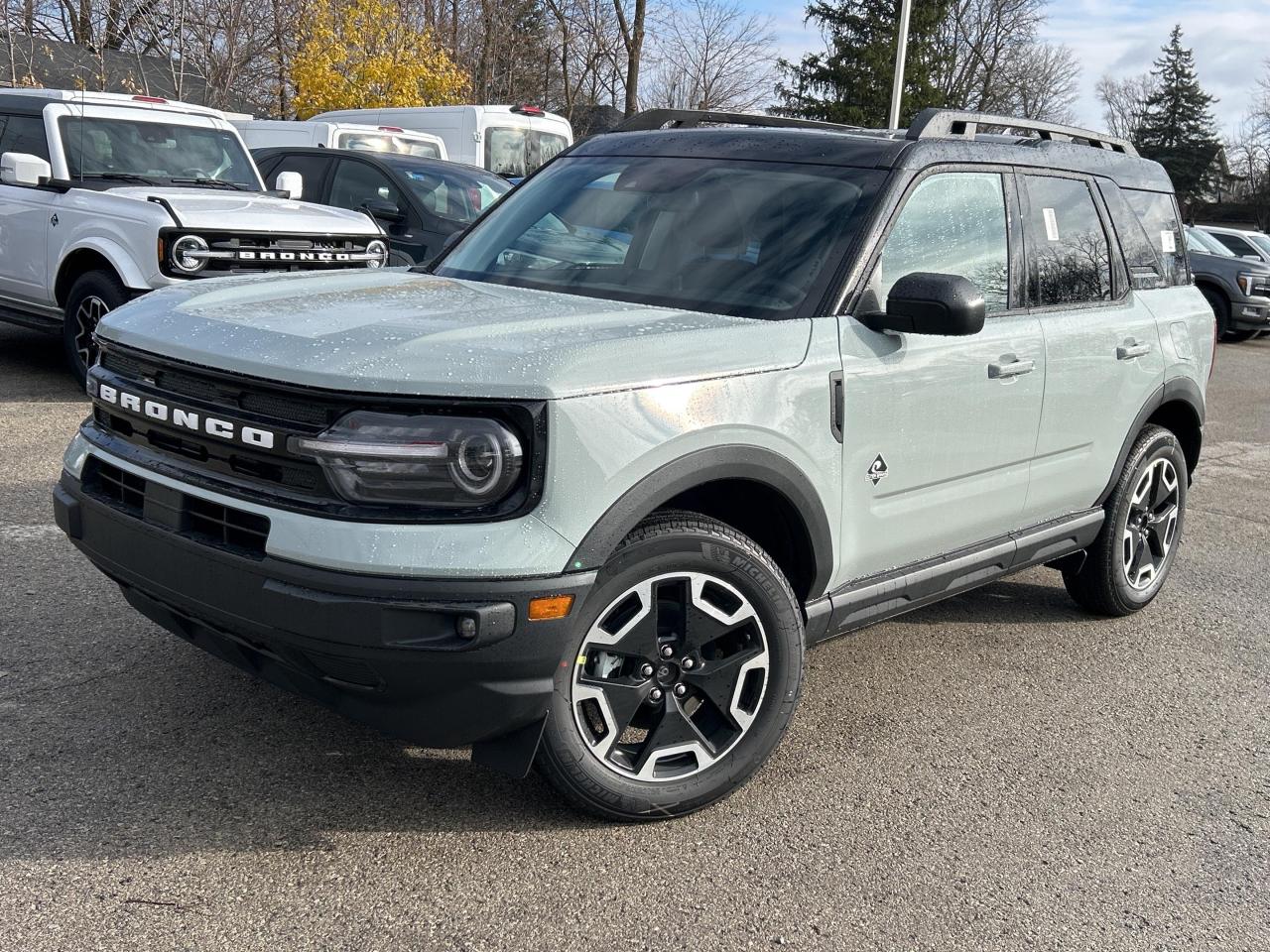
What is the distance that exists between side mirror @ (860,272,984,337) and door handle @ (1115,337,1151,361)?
143cm

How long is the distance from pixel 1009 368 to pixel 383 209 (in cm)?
806

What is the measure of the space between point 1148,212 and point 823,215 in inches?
83.1

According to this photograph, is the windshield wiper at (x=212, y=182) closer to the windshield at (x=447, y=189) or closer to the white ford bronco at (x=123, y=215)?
the white ford bronco at (x=123, y=215)

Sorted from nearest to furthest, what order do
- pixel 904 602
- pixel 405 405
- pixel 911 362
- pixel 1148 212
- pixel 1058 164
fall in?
pixel 405 405
pixel 911 362
pixel 904 602
pixel 1058 164
pixel 1148 212

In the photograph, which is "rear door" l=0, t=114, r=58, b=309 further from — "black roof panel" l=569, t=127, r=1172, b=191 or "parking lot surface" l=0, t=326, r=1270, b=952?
"black roof panel" l=569, t=127, r=1172, b=191

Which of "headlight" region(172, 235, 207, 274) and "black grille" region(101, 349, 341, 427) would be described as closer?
"black grille" region(101, 349, 341, 427)

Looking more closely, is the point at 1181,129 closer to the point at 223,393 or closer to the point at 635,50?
the point at 635,50

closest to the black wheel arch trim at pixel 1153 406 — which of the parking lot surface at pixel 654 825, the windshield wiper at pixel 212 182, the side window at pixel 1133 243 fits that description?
the side window at pixel 1133 243

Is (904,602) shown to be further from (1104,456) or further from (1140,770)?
(1104,456)

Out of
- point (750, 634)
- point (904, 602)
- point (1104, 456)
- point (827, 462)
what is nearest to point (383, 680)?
point (750, 634)

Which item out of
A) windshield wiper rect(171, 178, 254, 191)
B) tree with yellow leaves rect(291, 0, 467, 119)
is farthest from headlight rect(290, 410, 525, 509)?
tree with yellow leaves rect(291, 0, 467, 119)

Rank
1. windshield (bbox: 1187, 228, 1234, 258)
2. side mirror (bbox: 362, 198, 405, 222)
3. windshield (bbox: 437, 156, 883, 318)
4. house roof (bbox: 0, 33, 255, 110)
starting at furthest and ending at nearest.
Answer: windshield (bbox: 1187, 228, 1234, 258), house roof (bbox: 0, 33, 255, 110), side mirror (bbox: 362, 198, 405, 222), windshield (bbox: 437, 156, 883, 318)

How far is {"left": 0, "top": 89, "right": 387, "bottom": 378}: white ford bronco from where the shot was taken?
7801 mm

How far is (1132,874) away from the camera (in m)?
3.19
